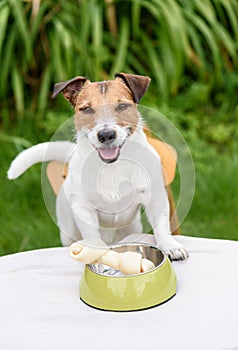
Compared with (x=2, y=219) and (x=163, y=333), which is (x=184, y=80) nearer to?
(x=2, y=219)

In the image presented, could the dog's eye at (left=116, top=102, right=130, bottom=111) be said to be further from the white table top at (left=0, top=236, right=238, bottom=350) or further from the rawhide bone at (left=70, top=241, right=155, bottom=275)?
the white table top at (left=0, top=236, right=238, bottom=350)

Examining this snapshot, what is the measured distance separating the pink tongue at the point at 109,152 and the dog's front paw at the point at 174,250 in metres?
0.30

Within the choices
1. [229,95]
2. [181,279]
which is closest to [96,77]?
[229,95]

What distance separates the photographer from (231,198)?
107 inches

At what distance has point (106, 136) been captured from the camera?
→ 128 centimetres

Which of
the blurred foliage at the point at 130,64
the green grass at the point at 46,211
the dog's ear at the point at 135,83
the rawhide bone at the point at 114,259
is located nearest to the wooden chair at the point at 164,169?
the dog's ear at the point at 135,83

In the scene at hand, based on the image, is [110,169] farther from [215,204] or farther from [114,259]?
[215,204]

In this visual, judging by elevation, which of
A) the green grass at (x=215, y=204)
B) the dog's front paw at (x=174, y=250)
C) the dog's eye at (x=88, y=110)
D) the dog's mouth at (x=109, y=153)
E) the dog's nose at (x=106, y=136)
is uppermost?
the dog's eye at (x=88, y=110)

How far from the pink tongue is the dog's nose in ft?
0.09

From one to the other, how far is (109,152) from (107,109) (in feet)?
0.29

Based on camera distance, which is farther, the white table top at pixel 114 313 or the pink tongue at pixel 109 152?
the pink tongue at pixel 109 152

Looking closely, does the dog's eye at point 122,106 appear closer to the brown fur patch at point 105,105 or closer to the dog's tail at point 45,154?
the brown fur patch at point 105,105

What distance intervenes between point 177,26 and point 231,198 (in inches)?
36.4

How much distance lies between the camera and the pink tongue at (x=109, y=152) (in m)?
1.31
